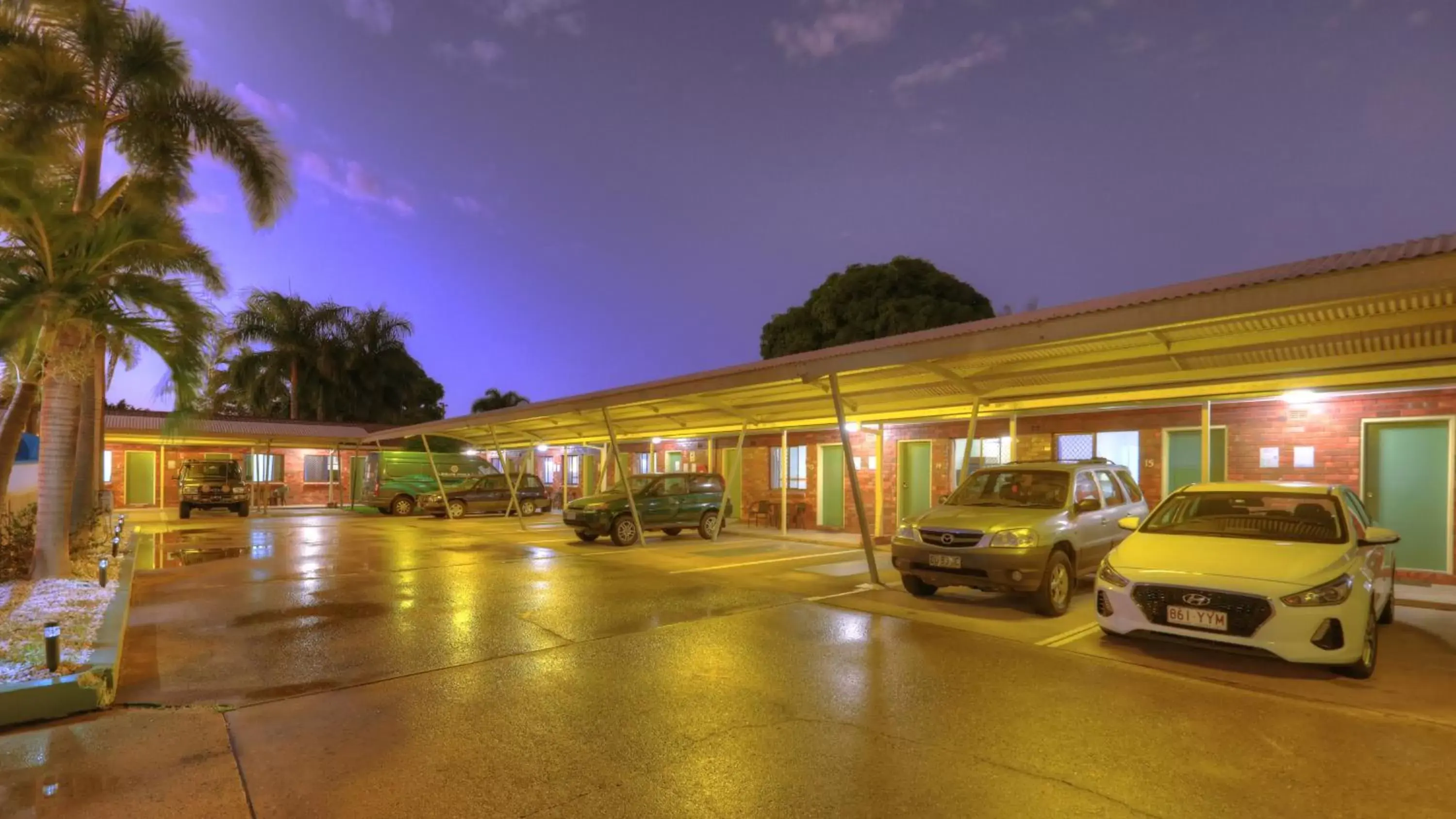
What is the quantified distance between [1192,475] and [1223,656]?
6.70 m

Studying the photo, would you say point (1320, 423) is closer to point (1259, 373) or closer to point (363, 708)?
point (1259, 373)

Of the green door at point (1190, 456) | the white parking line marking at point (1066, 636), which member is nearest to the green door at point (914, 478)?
the green door at point (1190, 456)

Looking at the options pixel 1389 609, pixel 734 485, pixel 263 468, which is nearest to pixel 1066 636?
pixel 1389 609

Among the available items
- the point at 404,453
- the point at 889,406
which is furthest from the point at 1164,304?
the point at 404,453

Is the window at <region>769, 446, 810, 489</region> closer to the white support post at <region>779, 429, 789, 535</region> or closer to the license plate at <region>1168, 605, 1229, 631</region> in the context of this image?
the white support post at <region>779, 429, 789, 535</region>

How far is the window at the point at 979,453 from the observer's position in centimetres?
1500

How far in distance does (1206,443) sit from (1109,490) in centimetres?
306

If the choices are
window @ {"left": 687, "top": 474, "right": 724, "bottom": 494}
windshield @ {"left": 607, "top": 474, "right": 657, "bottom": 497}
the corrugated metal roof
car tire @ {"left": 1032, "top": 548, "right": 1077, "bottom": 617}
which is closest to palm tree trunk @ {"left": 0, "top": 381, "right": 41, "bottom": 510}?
windshield @ {"left": 607, "top": 474, "right": 657, "bottom": 497}

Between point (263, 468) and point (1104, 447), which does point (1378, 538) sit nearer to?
point (1104, 447)

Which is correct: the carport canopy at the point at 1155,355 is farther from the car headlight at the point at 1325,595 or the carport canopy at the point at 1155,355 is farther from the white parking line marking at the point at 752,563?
the white parking line marking at the point at 752,563

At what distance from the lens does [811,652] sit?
685 centimetres

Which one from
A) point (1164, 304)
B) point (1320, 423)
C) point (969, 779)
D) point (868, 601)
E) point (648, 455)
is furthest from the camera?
point (648, 455)

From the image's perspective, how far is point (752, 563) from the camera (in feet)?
42.8

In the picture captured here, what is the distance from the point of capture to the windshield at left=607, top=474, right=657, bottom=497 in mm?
16656
